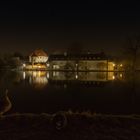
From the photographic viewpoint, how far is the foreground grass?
726cm

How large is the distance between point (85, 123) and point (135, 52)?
71.2m

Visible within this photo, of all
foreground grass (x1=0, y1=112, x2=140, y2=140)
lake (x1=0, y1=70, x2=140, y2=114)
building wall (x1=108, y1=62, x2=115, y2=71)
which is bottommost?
lake (x1=0, y1=70, x2=140, y2=114)

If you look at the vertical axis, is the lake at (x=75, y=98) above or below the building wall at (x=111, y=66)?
below

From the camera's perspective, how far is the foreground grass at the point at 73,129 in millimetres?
7256

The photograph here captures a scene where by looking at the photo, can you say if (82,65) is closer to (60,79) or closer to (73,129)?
(60,79)

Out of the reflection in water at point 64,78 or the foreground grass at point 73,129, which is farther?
the reflection in water at point 64,78

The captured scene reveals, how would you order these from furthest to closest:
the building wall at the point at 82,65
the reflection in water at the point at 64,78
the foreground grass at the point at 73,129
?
the building wall at the point at 82,65 → the reflection in water at the point at 64,78 → the foreground grass at the point at 73,129

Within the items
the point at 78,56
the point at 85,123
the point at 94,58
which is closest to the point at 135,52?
the point at 78,56

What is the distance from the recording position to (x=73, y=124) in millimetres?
8508

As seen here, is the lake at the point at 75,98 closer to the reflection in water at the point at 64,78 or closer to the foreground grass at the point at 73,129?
the reflection in water at the point at 64,78

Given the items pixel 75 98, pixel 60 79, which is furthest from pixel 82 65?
pixel 75 98

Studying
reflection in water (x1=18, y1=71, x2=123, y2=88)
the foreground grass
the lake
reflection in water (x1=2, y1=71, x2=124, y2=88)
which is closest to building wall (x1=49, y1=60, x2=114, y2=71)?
reflection in water (x1=18, y1=71, x2=123, y2=88)

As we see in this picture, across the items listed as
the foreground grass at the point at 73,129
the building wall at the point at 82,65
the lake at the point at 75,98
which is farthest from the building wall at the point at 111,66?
the foreground grass at the point at 73,129

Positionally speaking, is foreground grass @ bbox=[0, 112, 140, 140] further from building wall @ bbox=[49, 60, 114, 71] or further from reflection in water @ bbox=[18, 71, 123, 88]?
building wall @ bbox=[49, 60, 114, 71]
